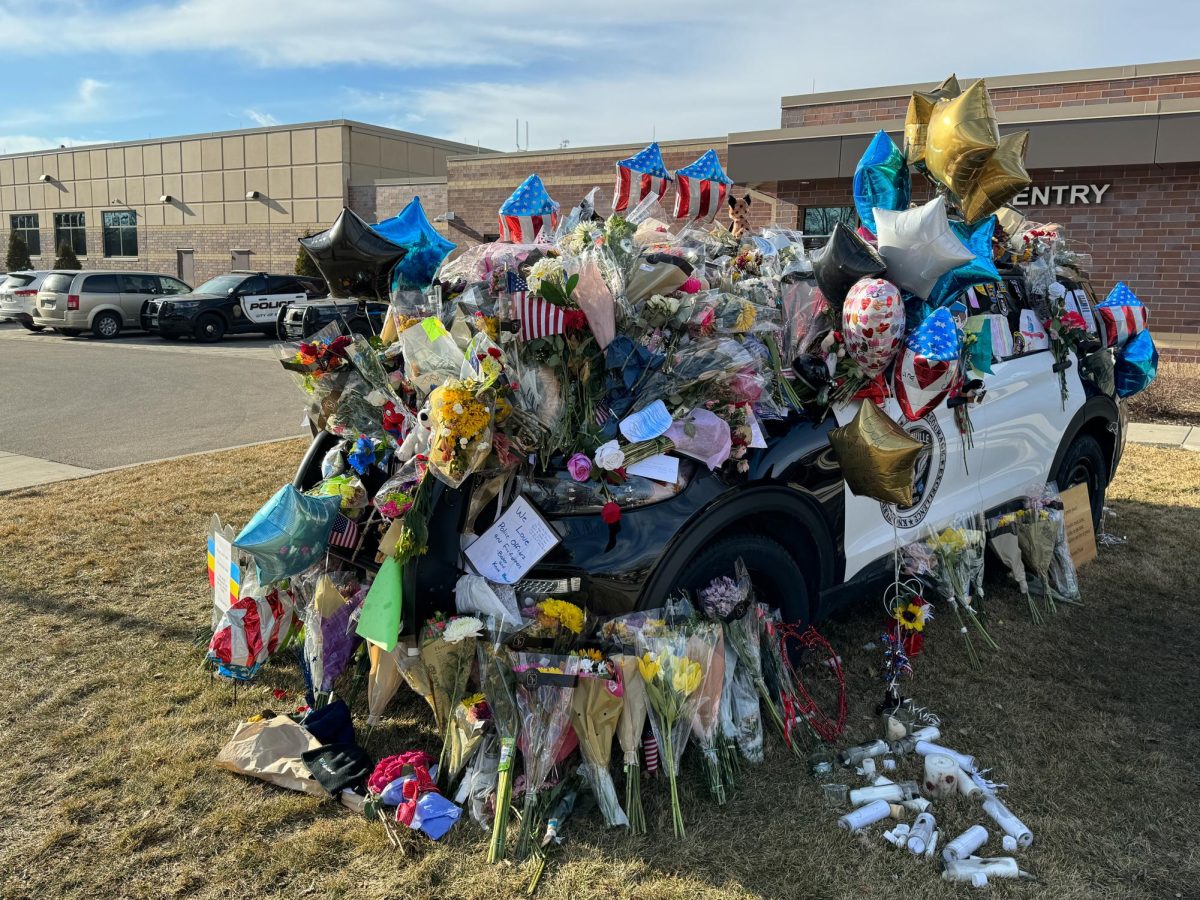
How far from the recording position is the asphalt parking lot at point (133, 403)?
851 centimetres

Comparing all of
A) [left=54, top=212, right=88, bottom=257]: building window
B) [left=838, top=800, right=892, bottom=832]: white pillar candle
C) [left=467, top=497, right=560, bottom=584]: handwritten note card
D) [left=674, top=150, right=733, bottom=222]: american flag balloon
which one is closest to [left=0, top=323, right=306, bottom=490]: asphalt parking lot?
[left=674, top=150, right=733, bottom=222]: american flag balloon

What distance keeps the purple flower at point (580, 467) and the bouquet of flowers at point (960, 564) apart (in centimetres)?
200

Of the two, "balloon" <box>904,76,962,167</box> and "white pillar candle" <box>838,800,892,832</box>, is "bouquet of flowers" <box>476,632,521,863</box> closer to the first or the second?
"white pillar candle" <box>838,800,892,832</box>

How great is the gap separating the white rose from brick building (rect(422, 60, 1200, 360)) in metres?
9.73

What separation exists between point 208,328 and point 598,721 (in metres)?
19.3

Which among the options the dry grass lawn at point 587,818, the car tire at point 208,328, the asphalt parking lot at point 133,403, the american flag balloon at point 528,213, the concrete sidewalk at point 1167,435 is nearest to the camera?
the dry grass lawn at point 587,818

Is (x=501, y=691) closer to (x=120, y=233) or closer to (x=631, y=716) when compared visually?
(x=631, y=716)

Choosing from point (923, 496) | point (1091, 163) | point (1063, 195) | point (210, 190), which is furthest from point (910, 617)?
point (210, 190)

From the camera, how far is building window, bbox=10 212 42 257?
39812 mm

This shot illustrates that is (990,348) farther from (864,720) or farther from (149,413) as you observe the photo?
(149,413)

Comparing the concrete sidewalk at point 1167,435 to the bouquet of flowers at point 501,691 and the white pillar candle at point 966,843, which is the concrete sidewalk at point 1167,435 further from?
the bouquet of flowers at point 501,691

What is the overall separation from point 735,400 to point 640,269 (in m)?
0.57

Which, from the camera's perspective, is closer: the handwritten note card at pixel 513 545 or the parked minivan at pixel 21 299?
the handwritten note card at pixel 513 545

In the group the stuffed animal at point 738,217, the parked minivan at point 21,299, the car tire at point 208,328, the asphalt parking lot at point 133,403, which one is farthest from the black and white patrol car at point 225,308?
the stuffed animal at point 738,217
